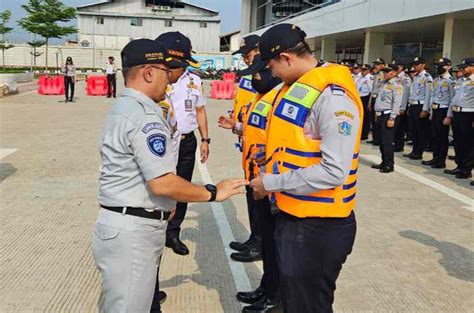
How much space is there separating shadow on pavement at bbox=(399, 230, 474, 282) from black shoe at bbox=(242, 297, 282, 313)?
70.4 inches

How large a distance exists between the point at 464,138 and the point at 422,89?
2.07 metres

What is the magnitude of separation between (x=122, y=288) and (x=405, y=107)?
35.0 ft

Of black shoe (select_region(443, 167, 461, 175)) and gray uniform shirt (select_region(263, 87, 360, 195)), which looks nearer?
gray uniform shirt (select_region(263, 87, 360, 195))

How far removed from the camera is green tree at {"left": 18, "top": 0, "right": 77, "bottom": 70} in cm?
4266

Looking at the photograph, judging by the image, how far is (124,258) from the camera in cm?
225

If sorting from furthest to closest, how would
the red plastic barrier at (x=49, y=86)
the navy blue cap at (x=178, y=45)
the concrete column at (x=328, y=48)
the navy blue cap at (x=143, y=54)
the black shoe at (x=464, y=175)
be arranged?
the concrete column at (x=328, y=48) < the red plastic barrier at (x=49, y=86) < the black shoe at (x=464, y=175) < the navy blue cap at (x=178, y=45) < the navy blue cap at (x=143, y=54)

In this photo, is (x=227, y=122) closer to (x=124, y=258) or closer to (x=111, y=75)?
(x=124, y=258)

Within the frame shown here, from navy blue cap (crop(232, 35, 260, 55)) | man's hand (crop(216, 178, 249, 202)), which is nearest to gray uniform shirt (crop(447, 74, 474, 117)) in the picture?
navy blue cap (crop(232, 35, 260, 55))

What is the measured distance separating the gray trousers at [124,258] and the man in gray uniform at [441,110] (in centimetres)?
815

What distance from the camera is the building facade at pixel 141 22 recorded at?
69812 millimetres

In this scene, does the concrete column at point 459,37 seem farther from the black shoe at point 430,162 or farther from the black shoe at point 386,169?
the black shoe at point 386,169

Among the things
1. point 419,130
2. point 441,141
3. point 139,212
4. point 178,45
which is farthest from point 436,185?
point 139,212

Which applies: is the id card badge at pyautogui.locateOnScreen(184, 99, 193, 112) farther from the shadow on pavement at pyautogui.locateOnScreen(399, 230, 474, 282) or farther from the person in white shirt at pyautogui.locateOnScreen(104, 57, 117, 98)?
the person in white shirt at pyautogui.locateOnScreen(104, 57, 117, 98)

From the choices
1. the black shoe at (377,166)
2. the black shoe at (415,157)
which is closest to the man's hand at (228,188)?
the black shoe at (377,166)
